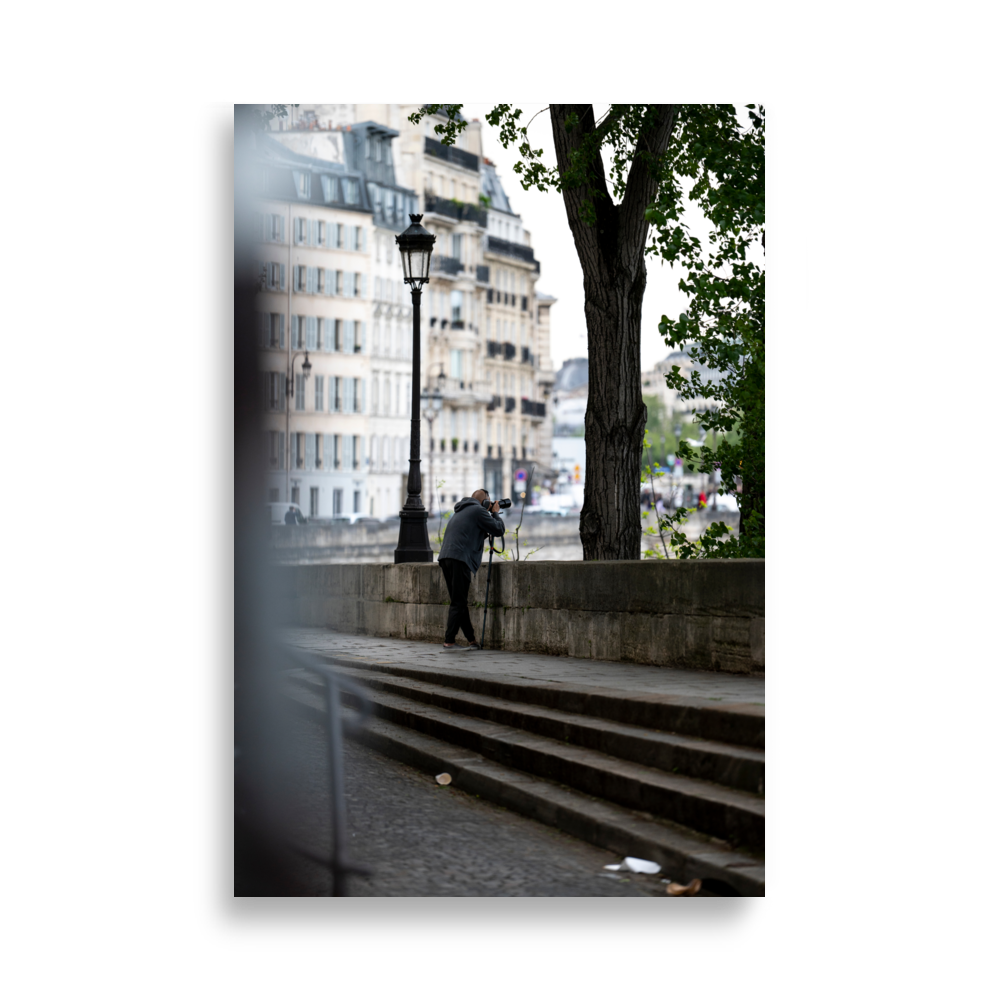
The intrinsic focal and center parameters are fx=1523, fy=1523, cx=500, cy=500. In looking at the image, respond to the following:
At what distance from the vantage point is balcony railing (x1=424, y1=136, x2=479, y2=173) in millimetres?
80812

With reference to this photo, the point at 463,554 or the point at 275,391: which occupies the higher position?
the point at 275,391

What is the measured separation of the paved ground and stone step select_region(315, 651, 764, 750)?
136mm

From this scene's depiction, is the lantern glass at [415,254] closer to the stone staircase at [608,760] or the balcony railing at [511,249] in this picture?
the stone staircase at [608,760]

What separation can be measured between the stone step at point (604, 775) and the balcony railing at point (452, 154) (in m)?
70.7

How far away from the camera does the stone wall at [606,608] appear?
9.34 m

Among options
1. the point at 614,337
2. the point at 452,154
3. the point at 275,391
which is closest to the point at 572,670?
the point at 614,337

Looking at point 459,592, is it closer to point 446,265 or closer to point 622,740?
point 622,740

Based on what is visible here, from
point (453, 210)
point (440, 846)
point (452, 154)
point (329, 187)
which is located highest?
point (452, 154)

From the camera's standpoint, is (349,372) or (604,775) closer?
(604,775)

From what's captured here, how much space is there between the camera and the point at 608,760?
26.0 ft

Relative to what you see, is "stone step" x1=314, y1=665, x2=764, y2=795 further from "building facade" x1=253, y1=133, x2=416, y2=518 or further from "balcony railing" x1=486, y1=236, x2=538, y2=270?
"balcony railing" x1=486, y1=236, x2=538, y2=270

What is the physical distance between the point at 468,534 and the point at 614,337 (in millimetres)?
2230

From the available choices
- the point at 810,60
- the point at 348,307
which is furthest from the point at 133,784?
the point at 348,307

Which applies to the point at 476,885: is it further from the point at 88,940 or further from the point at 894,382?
the point at 894,382
